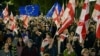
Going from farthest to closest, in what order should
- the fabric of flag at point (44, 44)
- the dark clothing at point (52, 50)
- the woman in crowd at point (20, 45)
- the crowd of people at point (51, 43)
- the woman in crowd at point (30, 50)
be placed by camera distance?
the woman in crowd at point (20, 45)
the fabric of flag at point (44, 44)
the dark clothing at point (52, 50)
the woman in crowd at point (30, 50)
the crowd of people at point (51, 43)

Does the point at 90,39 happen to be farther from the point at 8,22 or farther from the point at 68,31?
the point at 8,22

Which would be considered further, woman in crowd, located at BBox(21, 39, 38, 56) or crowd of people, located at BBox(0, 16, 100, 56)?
woman in crowd, located at BBox(21, 39, 38, 56)

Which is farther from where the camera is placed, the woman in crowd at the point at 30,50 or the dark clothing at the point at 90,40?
the woman in crowd at the point at 30,50

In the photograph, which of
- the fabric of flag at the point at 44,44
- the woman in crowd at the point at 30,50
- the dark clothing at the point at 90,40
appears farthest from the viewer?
the fabric of flag at the point at 44,44

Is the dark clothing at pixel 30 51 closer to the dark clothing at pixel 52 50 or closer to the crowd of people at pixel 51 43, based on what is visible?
the crowd of people at pixel 51 43

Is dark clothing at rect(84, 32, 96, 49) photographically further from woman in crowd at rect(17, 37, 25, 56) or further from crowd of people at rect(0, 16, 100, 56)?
woman in crowd at rect(17, 37, 25, 56)

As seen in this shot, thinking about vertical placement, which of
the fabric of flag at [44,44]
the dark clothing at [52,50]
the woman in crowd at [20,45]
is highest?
the woman in crowd at [20,45]

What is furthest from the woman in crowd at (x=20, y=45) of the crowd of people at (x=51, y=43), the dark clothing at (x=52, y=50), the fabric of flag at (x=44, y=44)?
the dark clothing at (x=52, y=50)

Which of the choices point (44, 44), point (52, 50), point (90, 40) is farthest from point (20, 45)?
point (90, 40)

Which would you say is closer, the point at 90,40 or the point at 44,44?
the point at 90,40

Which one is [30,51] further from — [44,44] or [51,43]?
[51,43]

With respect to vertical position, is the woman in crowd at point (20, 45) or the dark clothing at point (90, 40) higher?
the woman in crowd at point (20, 45)

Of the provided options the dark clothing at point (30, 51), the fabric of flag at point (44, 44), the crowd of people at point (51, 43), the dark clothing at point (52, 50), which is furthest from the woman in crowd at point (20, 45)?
the dark clothing at point (30, 51)

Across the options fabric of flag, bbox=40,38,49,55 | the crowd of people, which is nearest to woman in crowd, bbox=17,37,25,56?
the crowd of people
